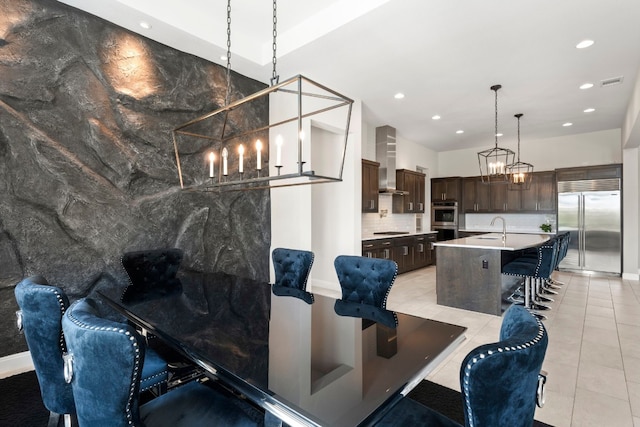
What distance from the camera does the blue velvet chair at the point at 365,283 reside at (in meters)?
2.01

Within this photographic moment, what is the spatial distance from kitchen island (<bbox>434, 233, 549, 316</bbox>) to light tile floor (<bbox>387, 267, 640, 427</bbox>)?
16cm

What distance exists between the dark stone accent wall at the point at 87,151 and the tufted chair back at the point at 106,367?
227 cm

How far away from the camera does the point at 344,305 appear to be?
2010mm

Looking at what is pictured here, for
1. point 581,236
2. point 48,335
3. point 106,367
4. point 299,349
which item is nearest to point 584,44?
point 299,349

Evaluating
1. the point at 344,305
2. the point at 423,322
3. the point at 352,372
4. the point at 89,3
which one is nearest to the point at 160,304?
the point at 344,305

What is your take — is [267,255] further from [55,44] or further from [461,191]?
[461,191]

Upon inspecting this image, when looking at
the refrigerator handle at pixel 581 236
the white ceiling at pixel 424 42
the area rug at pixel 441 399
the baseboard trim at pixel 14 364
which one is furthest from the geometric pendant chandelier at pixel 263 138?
the refrigerator handle at pixel 581 236

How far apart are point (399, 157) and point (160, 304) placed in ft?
22.4

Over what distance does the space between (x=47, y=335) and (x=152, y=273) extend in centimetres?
141

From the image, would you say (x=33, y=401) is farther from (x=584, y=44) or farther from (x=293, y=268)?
(x=584, y=44)

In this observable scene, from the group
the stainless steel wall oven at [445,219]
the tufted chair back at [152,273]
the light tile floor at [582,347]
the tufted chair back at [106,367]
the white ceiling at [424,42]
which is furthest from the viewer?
the stainless steel wall oven at [445,219]

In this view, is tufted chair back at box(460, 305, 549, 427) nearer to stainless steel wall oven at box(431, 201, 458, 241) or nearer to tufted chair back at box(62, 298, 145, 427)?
tufted chair back at box(62, 298, 145, 427)

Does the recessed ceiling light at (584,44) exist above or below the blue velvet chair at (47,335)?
above

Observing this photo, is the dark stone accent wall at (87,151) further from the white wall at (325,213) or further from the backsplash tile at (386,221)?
the backsplash tile at (386,221)
